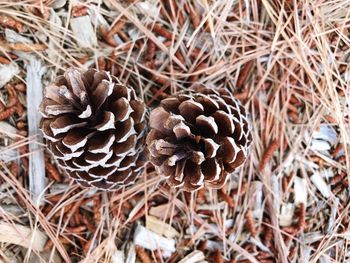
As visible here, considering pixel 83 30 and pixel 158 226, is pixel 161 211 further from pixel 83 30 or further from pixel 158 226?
pixel 83 30

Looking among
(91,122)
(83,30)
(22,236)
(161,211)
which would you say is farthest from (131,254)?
(83,30)

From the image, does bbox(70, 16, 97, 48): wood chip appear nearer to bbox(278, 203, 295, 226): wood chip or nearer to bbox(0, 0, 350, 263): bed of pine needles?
bbox(0, 0, 350, 263): bed of pine needles

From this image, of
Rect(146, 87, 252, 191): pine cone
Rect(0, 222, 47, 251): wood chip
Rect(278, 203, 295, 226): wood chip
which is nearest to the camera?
Rect(146, 87, 252, 191): pine cone

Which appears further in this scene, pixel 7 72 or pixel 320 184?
pixel 320 184

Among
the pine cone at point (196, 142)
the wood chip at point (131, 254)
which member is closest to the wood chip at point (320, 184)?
the pine cone at point (196, 142)

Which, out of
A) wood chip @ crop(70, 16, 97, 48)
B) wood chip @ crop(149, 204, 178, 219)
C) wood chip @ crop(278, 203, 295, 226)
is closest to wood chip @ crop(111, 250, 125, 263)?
wood chip @ crop(149, 204, 178, 219)

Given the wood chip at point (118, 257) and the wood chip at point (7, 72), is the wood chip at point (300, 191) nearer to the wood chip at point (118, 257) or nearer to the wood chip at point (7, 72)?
the wood chip at point (118, 257)

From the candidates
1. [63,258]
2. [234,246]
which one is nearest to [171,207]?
[234,246]
